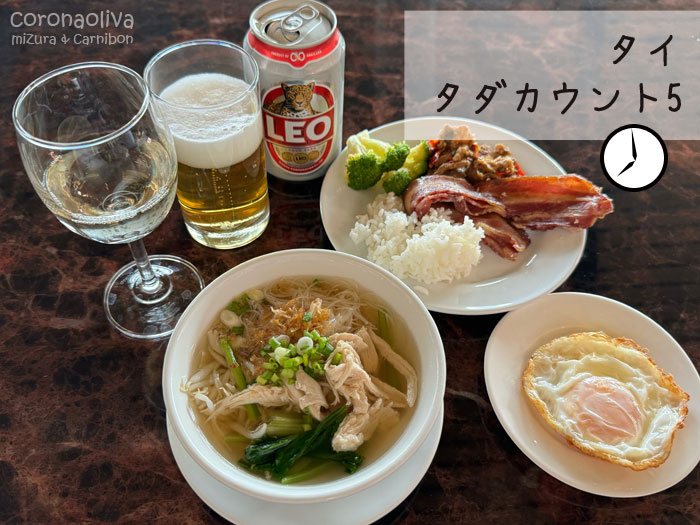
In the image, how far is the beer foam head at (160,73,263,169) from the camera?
1.55 m

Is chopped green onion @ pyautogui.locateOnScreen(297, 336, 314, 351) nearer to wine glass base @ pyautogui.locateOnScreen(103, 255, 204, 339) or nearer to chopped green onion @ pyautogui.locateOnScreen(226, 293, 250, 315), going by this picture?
chopped green onion @ pyautogui.locateOnScreen(226, 293, 250, 315)

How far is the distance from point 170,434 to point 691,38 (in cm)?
240

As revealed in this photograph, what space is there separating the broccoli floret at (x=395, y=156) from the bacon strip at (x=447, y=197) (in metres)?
0.07

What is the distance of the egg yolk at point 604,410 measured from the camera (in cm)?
149

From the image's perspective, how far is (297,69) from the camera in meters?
1.69

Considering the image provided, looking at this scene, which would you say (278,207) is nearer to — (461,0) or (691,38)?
(461,0)

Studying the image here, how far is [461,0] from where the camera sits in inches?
105

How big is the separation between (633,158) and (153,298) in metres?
1.58

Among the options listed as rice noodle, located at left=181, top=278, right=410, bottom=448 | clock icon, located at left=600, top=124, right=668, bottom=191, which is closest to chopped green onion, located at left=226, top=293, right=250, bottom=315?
rice noodle, located at left=181, top=278, right=410, bottom=448

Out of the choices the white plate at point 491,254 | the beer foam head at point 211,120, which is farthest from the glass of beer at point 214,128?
the white plate at point 491,254

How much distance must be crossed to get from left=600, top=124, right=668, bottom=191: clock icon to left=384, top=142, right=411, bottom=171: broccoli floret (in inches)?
27.8

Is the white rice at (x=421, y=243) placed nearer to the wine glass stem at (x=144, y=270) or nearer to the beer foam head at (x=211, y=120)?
the beer foam head at (x=211, y=120)

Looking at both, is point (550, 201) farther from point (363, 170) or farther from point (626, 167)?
point (363, 170)

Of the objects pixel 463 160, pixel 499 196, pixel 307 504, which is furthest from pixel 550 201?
pixel 307 504
